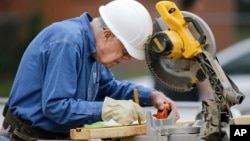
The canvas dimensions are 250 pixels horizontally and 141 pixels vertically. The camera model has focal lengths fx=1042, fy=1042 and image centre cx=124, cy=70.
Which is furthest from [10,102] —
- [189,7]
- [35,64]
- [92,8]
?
[92,8]

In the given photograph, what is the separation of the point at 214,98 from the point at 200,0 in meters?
18.2

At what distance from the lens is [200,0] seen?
24297 millimetres

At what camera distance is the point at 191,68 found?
6441 mm

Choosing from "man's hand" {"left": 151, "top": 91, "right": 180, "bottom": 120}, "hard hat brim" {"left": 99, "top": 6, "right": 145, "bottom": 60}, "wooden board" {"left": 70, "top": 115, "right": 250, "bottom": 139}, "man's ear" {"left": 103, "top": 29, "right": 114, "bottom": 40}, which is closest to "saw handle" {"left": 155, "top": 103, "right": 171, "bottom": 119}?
"man's hand" {"left": 151, "top": 91, "right": 180, "bottom": 120}

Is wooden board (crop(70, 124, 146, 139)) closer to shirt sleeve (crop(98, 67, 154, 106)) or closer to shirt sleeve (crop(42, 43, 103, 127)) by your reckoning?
shirt sleeve (crop(42, 43, 103, 127))

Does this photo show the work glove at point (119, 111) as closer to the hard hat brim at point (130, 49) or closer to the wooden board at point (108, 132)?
the wooden board at point (108, 132)

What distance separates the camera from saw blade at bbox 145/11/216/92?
20.8ft

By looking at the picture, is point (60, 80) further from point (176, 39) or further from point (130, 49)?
point (176, 39)

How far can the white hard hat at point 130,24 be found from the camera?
650 centimetres

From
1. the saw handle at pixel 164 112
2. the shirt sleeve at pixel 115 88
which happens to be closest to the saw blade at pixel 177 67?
the saw handle at pixel 164 112

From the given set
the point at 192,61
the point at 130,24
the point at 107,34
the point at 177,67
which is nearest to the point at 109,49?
the point at 107,34

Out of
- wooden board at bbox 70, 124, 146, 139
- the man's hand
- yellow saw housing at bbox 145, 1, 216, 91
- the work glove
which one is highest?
yellow saw housing at bbox 145, 1, 216, 91

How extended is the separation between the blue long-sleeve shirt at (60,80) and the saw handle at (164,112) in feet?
1.35

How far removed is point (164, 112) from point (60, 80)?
0.76 m
